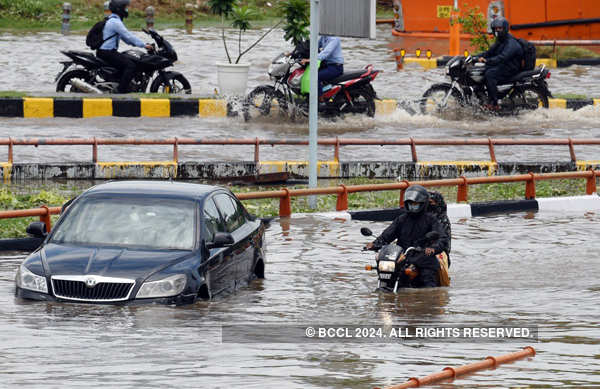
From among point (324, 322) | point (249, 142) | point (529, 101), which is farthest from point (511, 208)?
point (529, 101)

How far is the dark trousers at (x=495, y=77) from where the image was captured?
2433 cm

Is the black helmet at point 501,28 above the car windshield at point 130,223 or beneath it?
above

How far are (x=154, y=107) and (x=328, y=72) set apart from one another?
3.32 meters

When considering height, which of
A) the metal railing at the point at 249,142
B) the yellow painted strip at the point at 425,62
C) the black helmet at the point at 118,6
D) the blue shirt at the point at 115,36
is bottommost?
the metal railing at the point at 249,142

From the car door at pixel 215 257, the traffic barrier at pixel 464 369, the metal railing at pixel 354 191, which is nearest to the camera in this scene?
the traffic barrier at pixel 464 369

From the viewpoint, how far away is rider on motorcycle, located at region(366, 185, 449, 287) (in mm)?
11773

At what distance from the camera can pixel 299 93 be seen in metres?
23.5

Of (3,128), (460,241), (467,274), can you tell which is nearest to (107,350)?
(467,274)

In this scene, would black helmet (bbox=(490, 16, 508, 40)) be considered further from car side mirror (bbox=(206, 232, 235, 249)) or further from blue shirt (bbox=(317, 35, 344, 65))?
car side mirror (bbox=(206, 232, 235, 249))

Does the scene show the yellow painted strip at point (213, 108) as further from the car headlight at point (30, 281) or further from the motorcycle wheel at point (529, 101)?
the car headlight at point (30, 281)

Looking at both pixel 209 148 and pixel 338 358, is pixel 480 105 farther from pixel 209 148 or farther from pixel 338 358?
pixel 338 358

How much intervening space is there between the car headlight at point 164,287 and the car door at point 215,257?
464mm

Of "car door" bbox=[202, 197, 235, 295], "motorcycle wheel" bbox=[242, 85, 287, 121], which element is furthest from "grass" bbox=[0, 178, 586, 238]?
"motorcycle wheel" bbox=[242, 85, 287, 121]

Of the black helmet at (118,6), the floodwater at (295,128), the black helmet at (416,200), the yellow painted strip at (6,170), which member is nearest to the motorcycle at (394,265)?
the black helmet at (416,200)
